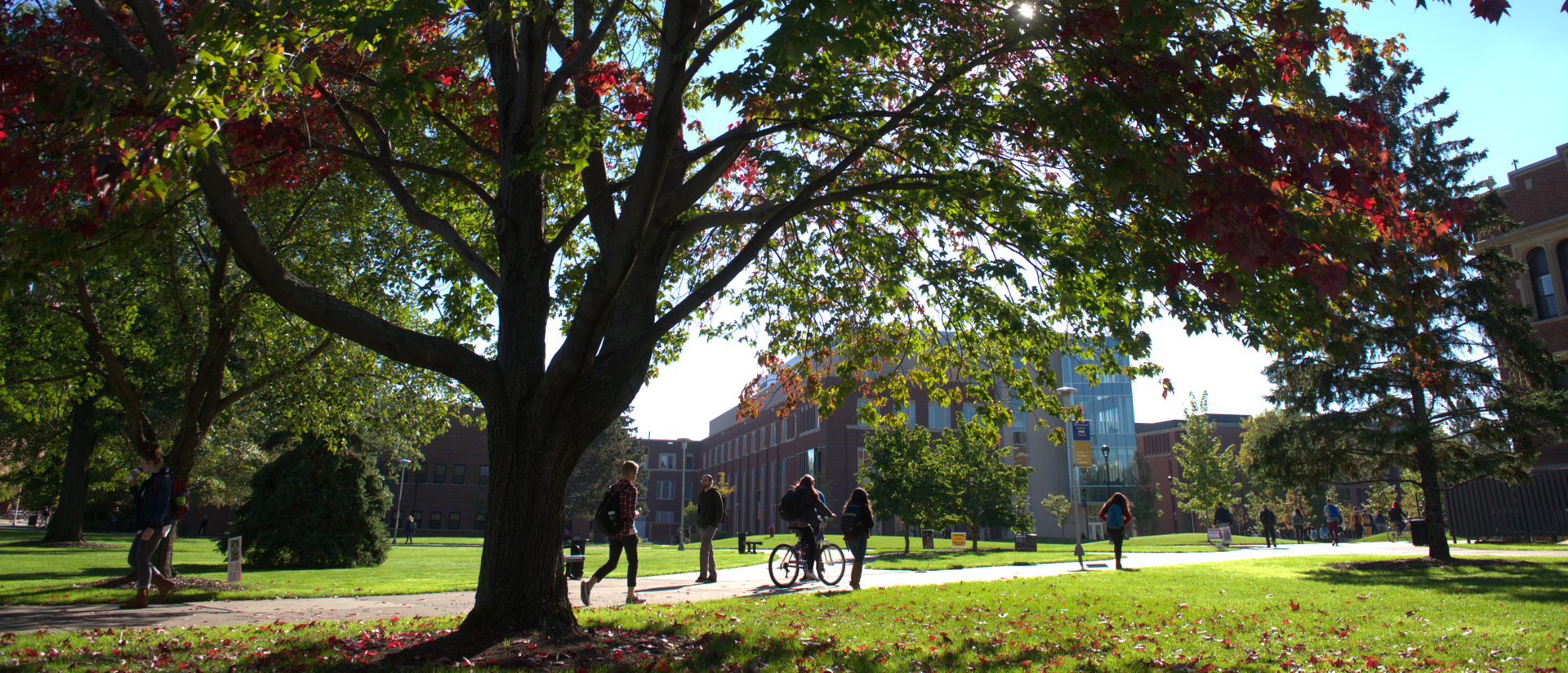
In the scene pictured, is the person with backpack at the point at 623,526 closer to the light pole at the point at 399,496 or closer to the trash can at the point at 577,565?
the trash can at the point at 577,565

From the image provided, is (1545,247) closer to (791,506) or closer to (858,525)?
(858,525)

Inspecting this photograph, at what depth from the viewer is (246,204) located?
40.9 feet

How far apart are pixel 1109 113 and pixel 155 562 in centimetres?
1347

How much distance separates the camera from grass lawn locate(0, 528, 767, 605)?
1101 cm

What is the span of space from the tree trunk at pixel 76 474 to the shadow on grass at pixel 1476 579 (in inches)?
1306

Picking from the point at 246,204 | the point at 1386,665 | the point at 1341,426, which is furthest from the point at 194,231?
the point at 1341,426

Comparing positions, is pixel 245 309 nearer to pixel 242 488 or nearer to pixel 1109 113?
pixel 1109 113

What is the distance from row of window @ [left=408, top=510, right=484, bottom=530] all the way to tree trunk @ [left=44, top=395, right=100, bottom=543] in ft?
129

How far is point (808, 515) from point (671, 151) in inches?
310

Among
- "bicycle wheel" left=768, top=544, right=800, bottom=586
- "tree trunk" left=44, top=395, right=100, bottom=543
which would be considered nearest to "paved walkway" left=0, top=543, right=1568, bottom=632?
"bicycle wheel" left=768, top=544, right=800, bottom=586

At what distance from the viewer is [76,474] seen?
27.9 m

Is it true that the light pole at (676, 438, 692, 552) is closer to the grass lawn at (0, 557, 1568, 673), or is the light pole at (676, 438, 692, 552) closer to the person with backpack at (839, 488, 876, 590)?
the person with backpack at (839, 488, 876, 590)

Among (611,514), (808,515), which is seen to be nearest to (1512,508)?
(808,515)

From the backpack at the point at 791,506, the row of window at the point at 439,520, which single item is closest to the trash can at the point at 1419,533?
the backpack at the point at 791,506
